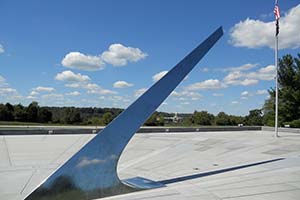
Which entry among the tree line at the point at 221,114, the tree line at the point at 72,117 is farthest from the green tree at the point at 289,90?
the tree line at the point at 72,117

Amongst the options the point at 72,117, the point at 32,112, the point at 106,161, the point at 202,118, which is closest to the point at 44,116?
the point at 32,112

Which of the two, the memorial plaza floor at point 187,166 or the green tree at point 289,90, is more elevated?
the green tree at point 289,90

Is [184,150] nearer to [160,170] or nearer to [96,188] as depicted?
[160,170]

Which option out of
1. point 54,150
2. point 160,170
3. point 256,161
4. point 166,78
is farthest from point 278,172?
point 54,150

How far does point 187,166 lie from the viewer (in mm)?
11180

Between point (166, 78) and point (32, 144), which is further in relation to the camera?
point (32, 144)

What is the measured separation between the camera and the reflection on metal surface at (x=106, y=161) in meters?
6.45

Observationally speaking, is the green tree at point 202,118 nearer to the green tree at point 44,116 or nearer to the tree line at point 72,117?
the tree line at point 72,117

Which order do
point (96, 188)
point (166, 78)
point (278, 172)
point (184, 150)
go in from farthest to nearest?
point (184, 150), point (278, 172), point (166, 78), point (96, 188)

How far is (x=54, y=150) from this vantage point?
1473 centimetres

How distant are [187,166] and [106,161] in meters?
4.75

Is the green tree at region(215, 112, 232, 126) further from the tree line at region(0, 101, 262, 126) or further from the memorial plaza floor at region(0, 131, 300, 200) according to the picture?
the memorial plaza floor at region(0, 131, 300, 200)

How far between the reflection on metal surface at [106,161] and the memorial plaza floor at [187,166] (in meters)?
0.46

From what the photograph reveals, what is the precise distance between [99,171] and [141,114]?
70.6 inches
